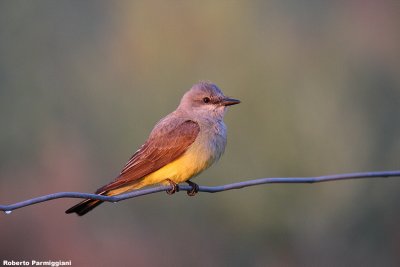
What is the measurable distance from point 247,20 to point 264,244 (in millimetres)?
3746

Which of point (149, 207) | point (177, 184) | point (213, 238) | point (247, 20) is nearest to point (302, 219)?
point (213, 238)

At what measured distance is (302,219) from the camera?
8094mm

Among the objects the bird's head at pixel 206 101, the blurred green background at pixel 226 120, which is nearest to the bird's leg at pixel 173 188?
the bird's head at pixel 206 101

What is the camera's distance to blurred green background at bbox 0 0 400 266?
7.80m

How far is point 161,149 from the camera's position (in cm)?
612

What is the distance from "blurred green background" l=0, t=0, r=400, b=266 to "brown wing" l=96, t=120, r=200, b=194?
5.18 feet

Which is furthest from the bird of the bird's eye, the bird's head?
the bird's eye

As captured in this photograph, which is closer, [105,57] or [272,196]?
[272,196]

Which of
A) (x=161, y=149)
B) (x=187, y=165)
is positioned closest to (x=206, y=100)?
(x=161, y=149)

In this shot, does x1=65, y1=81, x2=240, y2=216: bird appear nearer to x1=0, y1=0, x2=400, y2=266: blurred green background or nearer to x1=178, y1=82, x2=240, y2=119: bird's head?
x1=178, y1=82, x2=240, y2=119: bird's head

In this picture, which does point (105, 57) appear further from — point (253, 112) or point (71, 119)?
point (253, 112)

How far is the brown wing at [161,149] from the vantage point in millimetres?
5934

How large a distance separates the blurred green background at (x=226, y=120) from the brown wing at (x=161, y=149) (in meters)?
1.58

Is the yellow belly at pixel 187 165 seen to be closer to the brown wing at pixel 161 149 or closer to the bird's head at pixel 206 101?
the brown wing at pixel 161 149
